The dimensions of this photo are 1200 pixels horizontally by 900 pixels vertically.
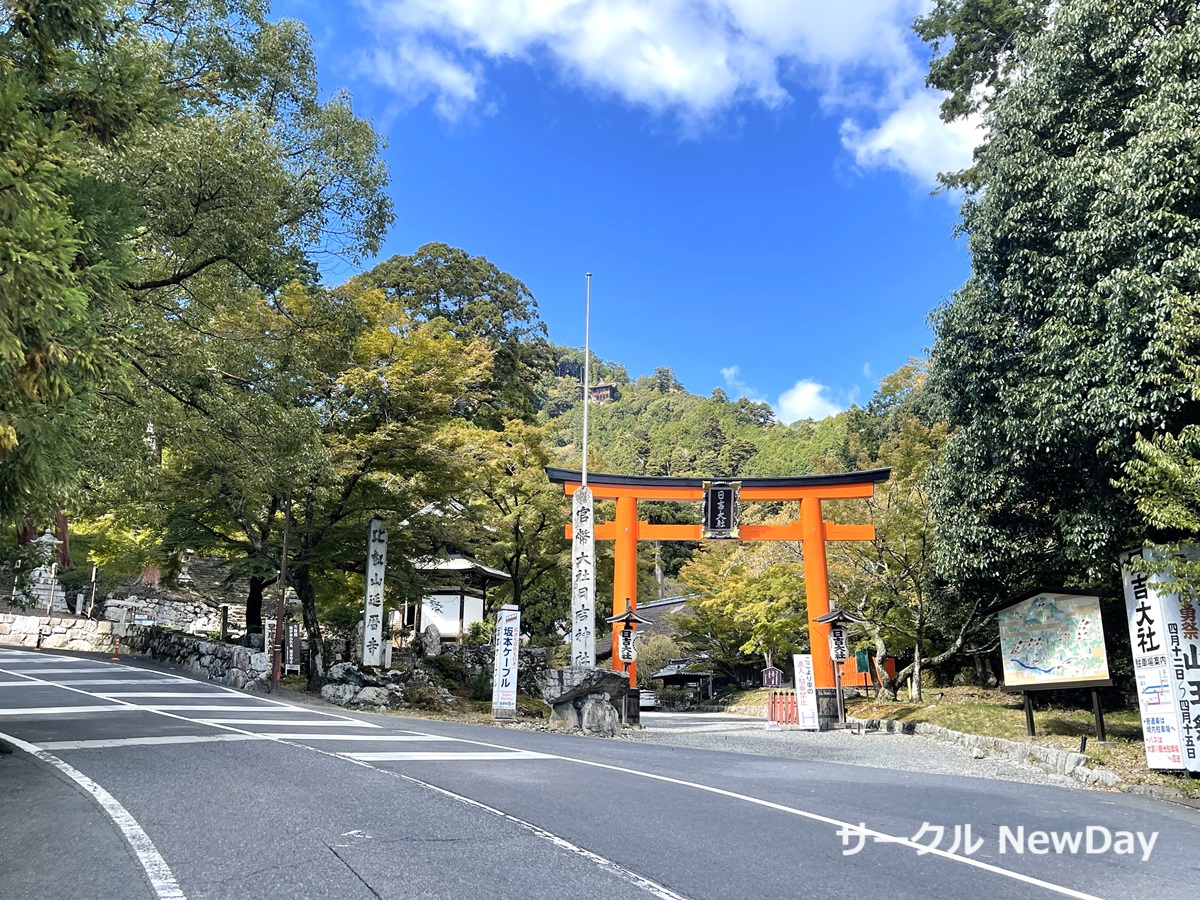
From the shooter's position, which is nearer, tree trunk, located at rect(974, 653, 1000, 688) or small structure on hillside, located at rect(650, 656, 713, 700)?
tree trunk, located at rect(974, 653, 1000, 688)

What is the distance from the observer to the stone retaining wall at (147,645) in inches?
723

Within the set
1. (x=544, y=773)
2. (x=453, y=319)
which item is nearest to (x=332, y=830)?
(x=544, y=773)

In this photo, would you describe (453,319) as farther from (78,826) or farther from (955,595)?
(78,826)

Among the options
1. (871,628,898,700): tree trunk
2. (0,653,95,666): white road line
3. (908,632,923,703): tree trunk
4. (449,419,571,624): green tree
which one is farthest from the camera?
(449,419,571,624): green tree

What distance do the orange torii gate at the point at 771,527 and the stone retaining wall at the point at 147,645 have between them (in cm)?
819

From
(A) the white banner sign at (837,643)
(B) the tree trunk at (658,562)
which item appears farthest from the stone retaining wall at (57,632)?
(B) the tree trunk at (658,562)

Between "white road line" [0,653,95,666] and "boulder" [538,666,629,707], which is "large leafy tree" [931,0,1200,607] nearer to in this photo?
"boulder" [538,666,629,707]

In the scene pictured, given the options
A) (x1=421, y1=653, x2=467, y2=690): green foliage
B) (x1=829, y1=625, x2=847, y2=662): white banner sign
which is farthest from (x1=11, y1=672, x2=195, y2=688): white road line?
(x1=829, y1=625, x2=847, y2=662): white banner sign

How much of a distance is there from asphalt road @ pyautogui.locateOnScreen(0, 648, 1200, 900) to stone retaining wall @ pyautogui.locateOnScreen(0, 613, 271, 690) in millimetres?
8316

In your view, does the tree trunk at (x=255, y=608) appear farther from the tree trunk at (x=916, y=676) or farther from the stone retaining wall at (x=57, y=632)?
the tree trunk at (x=916, y=676)

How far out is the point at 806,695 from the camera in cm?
1783

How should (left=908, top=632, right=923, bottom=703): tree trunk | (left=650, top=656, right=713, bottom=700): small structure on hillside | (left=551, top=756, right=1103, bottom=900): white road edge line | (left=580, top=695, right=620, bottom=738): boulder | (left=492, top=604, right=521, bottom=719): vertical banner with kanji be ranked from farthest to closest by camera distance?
(left=650, top=656, right=713, bottom=700): small structure on hillside → (left=908, top=632, right=923, bottom=703): tree trunk → (left=492, top=604, right=521, bottom=719): vertical banner with kanji → (left=580, top=695, right=620, bottom=738): boulder → (left=551, top=756, right=1103, bottom=900): white road edge line

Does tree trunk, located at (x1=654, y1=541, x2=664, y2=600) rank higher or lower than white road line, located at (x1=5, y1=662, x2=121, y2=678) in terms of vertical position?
higher

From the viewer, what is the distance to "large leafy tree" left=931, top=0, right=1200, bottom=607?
429 inches
